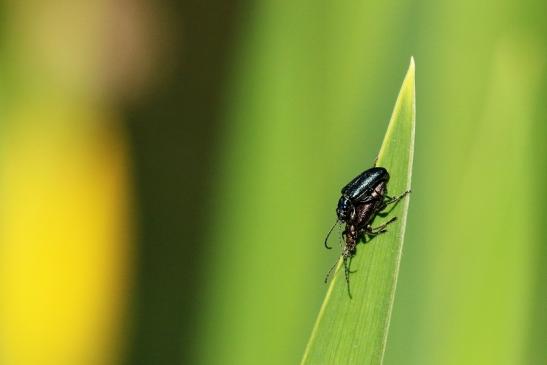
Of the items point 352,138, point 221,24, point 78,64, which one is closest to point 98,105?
point 78,64

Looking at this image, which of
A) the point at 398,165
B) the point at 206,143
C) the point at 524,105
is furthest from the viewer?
the point at 206,143

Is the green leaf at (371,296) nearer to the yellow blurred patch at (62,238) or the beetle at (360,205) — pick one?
the beetle at (360,205)

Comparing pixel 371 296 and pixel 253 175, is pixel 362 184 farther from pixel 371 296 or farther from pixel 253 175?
pixel 371 296

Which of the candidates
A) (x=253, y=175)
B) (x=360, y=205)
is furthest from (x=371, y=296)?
(x=360, y=205)

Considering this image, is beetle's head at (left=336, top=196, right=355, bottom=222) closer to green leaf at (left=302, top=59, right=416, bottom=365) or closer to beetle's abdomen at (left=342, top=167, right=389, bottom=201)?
beetle's abdomen at (left=342, top=167, right=389, bottom=201)

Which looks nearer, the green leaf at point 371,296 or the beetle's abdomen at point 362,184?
the green leaf at point 371,296

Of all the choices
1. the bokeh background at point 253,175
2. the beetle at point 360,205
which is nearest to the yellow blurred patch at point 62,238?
the bokeh background at point 253,175

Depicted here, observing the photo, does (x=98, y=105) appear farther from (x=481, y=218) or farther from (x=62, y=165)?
(x=481, y=218)
